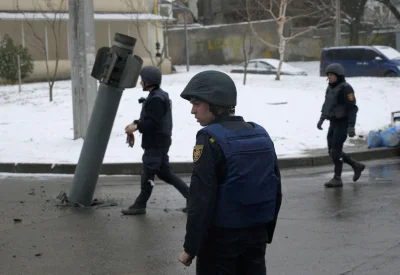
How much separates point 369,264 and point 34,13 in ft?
80.9

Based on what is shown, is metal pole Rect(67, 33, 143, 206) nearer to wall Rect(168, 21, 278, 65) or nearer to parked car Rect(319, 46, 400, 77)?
parked car Rect(319, 46, 400, 77)

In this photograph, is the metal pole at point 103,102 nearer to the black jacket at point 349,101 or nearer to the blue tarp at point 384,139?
the black jacket at point 349,101

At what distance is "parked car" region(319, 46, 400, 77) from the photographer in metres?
29.8

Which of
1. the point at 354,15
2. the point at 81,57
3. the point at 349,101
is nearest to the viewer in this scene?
the point at 349,101

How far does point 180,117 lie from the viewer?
1599 cm

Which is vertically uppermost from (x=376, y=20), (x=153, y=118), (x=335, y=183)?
(x=153, y=118)

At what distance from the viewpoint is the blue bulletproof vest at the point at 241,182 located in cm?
378

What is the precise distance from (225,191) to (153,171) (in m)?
4.51

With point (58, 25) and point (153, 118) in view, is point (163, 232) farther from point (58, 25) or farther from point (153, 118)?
point (58, 25)

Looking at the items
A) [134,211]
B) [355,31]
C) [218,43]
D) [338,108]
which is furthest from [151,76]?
[218,43]

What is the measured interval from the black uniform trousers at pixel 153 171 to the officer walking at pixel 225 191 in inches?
171

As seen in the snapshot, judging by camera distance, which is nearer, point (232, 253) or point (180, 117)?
point (232, 253)

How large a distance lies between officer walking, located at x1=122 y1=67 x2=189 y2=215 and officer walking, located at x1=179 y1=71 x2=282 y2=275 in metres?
4.13

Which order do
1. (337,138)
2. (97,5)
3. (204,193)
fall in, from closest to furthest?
(204,193), (337,138), (97,5)
